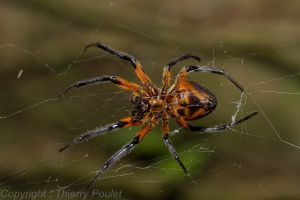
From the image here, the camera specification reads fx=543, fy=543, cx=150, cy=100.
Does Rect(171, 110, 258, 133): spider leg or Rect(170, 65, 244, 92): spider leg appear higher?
Rect(170, 65, 244, 92): spider leg

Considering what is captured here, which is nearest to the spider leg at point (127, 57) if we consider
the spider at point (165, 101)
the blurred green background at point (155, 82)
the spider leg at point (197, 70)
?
the spider at point (165, 101)

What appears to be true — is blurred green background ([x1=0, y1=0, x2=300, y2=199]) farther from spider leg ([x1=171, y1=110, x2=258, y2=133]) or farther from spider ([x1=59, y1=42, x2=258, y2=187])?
spider leg ([x1=171, y1=110, x2=258, y2=133])

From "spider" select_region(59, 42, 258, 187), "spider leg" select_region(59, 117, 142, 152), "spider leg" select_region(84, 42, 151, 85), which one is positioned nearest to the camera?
"spider leg" select_region(59, 117, 142, 152)

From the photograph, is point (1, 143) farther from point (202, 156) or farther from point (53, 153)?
point (202, 156)

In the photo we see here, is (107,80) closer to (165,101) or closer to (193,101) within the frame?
(165,101)

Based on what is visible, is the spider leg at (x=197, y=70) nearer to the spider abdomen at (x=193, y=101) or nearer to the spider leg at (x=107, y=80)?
the spider abdomen at (x=193, y=101)

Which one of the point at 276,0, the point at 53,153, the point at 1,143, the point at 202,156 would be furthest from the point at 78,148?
the point at 276,0

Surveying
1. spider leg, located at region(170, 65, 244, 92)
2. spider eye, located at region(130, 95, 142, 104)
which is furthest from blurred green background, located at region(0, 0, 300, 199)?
spider leg, located at region(170, 65, 244, 92)
